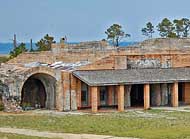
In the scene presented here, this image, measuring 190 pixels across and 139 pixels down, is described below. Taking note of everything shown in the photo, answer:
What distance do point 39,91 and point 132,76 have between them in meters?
8.57

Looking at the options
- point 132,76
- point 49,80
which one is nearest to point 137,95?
point 132,76

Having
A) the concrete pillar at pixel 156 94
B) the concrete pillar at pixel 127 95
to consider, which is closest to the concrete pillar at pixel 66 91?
the concrete pillar at pixel 127 95

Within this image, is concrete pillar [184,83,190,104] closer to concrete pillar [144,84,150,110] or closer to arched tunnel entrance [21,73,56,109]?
concrete pillar [144,84,150,110]

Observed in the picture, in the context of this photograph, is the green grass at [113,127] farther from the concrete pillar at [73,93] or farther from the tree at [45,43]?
the tree at [45,43]

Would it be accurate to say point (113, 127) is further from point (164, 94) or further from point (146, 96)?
point (164, 94)

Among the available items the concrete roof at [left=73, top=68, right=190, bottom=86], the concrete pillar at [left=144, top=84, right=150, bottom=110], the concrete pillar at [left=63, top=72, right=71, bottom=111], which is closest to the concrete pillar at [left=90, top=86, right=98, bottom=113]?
the concrete roof at [left=73, top=68, right=190, bottom=86]

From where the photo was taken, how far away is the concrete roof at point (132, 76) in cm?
4219

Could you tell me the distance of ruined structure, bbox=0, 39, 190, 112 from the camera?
42.6m

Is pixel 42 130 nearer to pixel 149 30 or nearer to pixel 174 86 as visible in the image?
pixel 174 86

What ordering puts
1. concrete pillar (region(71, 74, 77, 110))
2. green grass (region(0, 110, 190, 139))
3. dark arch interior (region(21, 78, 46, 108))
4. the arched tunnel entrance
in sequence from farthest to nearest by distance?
dark arch interior (region(21, 78, 46, 108))
the arched tunnel entrance
concrete pillar (region(71, 74, 77, 110))
green grass (region(0, 110, 190, 139))

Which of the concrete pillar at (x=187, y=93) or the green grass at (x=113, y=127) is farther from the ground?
the concrete pillar at (x=187, y=93)

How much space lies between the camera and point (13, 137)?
2384 cm

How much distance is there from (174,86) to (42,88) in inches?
435

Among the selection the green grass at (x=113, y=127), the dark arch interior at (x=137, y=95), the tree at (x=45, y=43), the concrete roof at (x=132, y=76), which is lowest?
the green grass at (x=113, y=127)
